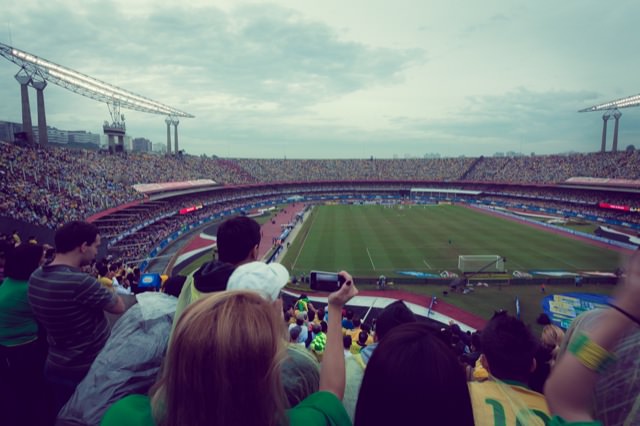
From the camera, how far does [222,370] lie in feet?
4.58

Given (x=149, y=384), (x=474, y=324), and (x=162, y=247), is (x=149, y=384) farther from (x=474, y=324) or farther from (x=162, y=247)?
(x=162, y=247)

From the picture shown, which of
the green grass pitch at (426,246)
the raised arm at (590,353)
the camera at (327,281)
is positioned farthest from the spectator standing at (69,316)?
the green grass pitch at (426,246)

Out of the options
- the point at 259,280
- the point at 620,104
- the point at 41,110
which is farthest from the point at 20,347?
the point at 620,104

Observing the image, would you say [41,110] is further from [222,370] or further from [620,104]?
[620,104]

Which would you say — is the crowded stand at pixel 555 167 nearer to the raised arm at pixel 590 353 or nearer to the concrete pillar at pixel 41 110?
the raised arm at pixel 590 353

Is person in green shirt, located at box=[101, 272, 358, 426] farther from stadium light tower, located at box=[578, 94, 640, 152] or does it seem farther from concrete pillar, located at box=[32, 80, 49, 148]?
stadium light tower, located at box=[578, 94, 640, 152]

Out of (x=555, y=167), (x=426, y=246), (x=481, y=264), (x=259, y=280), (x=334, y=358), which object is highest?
(x=555, y=167)

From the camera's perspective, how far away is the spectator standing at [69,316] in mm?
3221

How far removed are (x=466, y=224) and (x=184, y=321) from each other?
168ft

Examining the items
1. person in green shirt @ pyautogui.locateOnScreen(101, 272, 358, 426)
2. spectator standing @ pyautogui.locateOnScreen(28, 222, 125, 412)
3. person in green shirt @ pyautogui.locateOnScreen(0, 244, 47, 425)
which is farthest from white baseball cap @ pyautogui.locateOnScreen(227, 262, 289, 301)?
person in green shirt @ pyautogui.locateOnScreen(0, 244, 47, 425)

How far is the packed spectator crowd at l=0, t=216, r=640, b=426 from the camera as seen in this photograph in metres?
1.44

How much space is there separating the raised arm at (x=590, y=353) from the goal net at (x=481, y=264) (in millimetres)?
27722

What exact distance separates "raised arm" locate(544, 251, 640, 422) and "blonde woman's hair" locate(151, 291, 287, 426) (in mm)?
1288

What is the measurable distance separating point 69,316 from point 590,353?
380 cm
